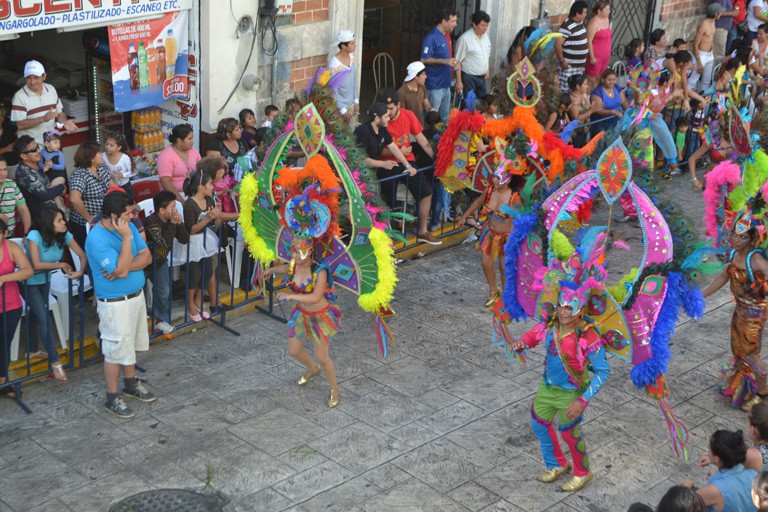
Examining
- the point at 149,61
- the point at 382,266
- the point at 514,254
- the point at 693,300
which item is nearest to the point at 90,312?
the point at 149,61

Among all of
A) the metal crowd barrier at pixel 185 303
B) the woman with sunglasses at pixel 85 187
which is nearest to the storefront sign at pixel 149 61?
the woman with sunglasses at pixel 85 187

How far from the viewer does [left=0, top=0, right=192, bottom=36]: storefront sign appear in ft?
31.3

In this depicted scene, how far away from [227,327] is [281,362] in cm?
83

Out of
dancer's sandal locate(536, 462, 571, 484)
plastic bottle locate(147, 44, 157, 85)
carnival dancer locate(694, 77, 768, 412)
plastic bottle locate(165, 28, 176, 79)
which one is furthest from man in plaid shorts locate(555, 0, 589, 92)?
dancer's sandal locate(536, 462, 571, 484)

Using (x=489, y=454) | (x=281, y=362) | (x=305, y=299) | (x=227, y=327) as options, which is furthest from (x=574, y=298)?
(x=227, y=327)

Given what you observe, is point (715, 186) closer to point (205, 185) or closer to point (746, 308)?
point (746, 308)

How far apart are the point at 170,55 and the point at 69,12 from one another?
4.48 feet

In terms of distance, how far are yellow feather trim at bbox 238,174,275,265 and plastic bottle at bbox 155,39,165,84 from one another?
2.83 meters

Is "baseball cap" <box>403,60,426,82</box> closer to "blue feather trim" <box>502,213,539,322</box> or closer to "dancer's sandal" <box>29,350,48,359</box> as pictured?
"blue feather trim" <box>502,213,539,322</box>

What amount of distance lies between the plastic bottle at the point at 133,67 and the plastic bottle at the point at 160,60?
10.2 inches

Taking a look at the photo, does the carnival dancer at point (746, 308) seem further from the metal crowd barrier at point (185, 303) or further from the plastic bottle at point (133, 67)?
the plastic bottle at point (133, 67)

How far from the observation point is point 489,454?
8039 millimetres

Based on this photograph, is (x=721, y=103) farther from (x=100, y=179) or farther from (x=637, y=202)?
(x=100, y=179)

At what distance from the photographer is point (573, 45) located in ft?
47.3
